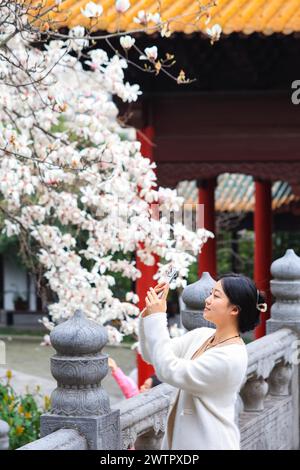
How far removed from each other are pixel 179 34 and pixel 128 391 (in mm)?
2807

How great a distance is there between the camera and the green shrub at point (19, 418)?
7941mm

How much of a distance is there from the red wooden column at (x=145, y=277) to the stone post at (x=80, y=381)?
5366 millimetres

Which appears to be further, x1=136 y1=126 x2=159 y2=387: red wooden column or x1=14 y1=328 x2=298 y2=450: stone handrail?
x1=136 y1=126 x2=159 y2=387: red wooden column

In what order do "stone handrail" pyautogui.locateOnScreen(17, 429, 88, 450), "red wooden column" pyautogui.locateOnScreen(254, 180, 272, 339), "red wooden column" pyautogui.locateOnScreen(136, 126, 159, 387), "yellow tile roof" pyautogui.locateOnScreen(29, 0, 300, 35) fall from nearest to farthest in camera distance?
"stone handrail" pyautogui.locateOnScreen(17, 429, 88, 450), "yellow tile roof" pyautogui.locateOnScreen(29, 0, 300, 35), "red wooden column" pyautogui.locateOnScreen(136, 126, 159, 387), "red wooden column" pyautogui.locateOnScreen(254, 180, 272, 339)

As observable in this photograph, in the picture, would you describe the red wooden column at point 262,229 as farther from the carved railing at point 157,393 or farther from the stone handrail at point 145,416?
the stone handrail at point 145,416

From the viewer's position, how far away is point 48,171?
6.68m

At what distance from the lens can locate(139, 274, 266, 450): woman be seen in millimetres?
3545

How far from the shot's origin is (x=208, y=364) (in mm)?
3543

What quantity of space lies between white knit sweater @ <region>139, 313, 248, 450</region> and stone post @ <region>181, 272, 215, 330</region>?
1567mm

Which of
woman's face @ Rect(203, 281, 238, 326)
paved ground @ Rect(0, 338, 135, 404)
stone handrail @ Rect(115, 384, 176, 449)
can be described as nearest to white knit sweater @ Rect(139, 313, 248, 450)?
woman's face @ Rect(203, 281, 238, 326)

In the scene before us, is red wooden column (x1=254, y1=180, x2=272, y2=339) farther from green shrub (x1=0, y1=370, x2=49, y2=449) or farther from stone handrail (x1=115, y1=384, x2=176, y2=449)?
stone handrail (x1=115, y1=384, x2=176, y2=449)

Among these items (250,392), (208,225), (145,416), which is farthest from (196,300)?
(208,225)

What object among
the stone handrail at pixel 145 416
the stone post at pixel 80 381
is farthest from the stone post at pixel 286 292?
the stone post at pixel 80 381
